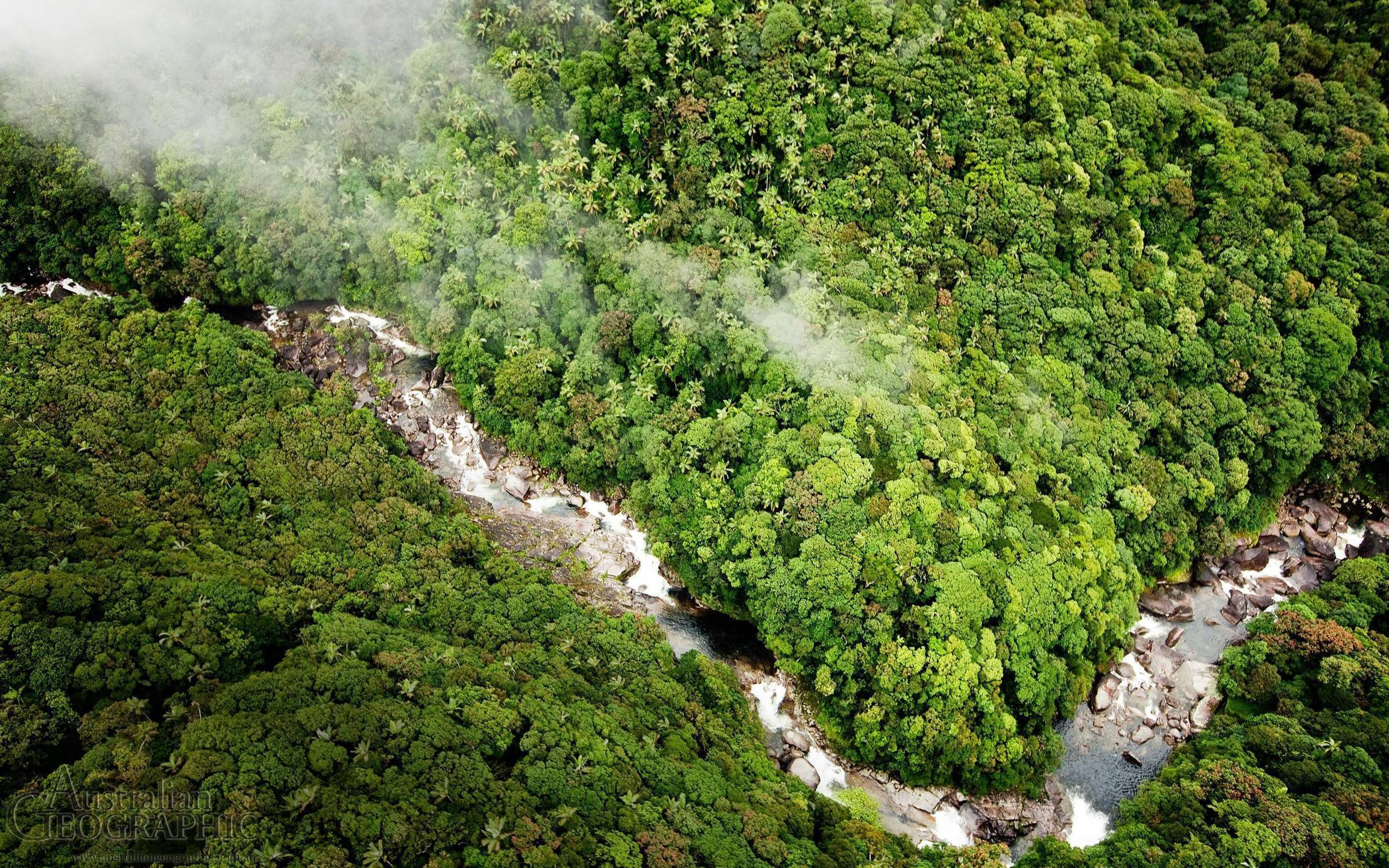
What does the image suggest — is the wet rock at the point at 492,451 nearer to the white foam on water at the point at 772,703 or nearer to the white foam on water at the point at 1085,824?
the white foam on water at the point at 772,703

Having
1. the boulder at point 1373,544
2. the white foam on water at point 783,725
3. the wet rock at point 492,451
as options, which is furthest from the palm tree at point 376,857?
the boulder at point 1373,544

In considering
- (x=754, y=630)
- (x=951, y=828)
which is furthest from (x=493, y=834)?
(x=951, y=828)

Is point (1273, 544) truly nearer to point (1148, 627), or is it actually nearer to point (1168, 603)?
point (1168, 603)

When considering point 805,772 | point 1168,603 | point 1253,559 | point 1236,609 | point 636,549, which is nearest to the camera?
point 805,772

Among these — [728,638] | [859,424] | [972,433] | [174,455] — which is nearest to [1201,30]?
[972,433]

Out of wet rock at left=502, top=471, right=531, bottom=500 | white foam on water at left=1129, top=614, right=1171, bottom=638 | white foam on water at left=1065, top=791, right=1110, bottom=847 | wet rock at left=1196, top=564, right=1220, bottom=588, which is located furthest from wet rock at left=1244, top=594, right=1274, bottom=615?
wet rock at left=502, top=471, right=531, bottom=500

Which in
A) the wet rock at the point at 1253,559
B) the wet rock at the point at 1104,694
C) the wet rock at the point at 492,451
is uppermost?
the wet rock at the point at 1253,559
